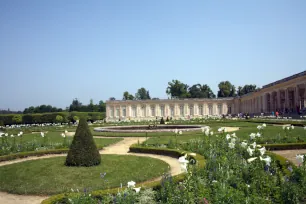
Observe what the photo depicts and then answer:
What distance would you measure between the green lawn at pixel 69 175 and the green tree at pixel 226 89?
7952 centimetres

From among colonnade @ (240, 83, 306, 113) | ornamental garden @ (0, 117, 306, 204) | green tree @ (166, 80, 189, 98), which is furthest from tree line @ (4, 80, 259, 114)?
ornamental garden @ (0, 117, 306, 204)

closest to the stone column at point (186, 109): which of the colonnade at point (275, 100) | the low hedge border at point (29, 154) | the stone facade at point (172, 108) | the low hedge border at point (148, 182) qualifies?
the stone facade at point (172, 108)

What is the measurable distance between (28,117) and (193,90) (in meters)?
54.3

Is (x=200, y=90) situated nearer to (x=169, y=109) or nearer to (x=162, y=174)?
(x=169, y=109)

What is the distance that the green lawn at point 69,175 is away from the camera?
7.62 metres

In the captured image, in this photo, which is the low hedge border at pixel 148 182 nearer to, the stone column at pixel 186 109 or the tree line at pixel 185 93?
the stone column at pixel 186 109

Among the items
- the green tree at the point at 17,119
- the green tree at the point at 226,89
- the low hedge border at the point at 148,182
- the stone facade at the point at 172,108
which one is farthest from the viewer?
the green tree at the point at 226,89

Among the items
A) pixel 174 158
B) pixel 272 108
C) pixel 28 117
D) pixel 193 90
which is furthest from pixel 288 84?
pixel 193 90

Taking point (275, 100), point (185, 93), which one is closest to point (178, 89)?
point (185, 93)

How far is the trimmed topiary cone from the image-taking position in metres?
9.85

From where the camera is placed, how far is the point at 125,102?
71.7 meters

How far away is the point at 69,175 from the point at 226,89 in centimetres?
8300

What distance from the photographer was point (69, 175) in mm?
8734

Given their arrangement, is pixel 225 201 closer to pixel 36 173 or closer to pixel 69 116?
pixel 36 173
